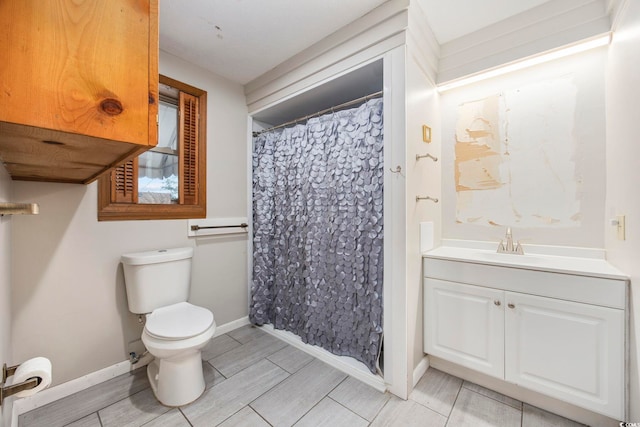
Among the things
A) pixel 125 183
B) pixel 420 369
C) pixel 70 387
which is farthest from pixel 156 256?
pixel 420 369

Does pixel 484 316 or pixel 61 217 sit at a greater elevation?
pixel 61 217

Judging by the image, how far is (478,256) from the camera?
5.53ft

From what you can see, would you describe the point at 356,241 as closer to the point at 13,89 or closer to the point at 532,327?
the point at 532,327

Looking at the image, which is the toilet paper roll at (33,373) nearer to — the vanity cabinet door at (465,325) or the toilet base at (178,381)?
the toilet base at (178,381)

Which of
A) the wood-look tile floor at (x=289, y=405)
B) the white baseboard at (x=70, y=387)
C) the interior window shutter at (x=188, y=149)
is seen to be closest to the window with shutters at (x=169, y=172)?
the interior window shutter at (x=188, y=149)

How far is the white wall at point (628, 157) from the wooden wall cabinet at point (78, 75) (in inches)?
71.5

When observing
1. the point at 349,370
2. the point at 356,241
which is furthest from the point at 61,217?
the point at 349,370

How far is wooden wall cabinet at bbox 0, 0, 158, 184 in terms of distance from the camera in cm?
51

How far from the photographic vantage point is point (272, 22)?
165 centimetres

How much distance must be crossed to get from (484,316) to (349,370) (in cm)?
90

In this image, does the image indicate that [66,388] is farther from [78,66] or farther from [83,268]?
[78,66]

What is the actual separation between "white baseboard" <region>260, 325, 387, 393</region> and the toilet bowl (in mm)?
721

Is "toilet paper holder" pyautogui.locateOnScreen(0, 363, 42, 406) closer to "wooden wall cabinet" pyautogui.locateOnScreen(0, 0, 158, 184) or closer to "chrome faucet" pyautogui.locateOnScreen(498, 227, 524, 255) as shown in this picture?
"wooden wall cabinet" pyautogui.locateOnScreen(0, 0, 158, 184)

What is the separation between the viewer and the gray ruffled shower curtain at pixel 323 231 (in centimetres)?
165
